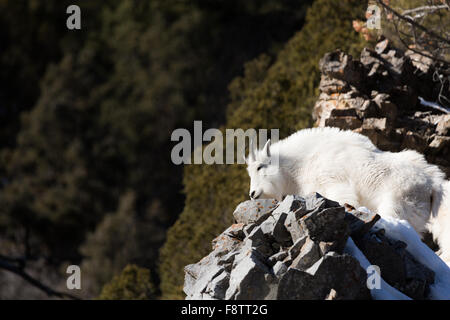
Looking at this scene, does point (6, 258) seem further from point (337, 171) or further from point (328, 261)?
point (328, 261)

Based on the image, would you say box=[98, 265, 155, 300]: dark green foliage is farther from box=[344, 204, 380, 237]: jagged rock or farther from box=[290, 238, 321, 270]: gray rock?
box=[290, 238, 321, 270]: gray rock

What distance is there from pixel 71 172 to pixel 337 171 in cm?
2695

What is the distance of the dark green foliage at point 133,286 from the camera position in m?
15.6

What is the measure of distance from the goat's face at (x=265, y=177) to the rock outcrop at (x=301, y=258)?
6.36 ft

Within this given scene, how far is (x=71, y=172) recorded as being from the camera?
3316 centimetres

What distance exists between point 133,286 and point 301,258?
439 inches

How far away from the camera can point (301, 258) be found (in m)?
5.42

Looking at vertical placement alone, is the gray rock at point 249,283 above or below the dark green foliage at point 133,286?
above

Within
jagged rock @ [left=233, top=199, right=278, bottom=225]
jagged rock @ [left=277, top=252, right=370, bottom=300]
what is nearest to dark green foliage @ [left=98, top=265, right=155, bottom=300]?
jagged rock @ [left=233, top=199, right=278, bottom=225]

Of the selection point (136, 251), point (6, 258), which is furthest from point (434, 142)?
point (6, 258)

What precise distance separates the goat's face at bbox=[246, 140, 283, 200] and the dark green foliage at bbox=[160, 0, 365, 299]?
15.9ft

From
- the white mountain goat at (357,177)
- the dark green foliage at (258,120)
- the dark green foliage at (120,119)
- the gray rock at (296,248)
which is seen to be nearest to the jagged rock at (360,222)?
the gray rock at (296,248)

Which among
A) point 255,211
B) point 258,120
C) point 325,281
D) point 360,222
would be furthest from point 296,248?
point 258,120

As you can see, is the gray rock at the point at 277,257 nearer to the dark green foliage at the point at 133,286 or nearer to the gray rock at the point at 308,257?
the gray rock at the point at 308,257
